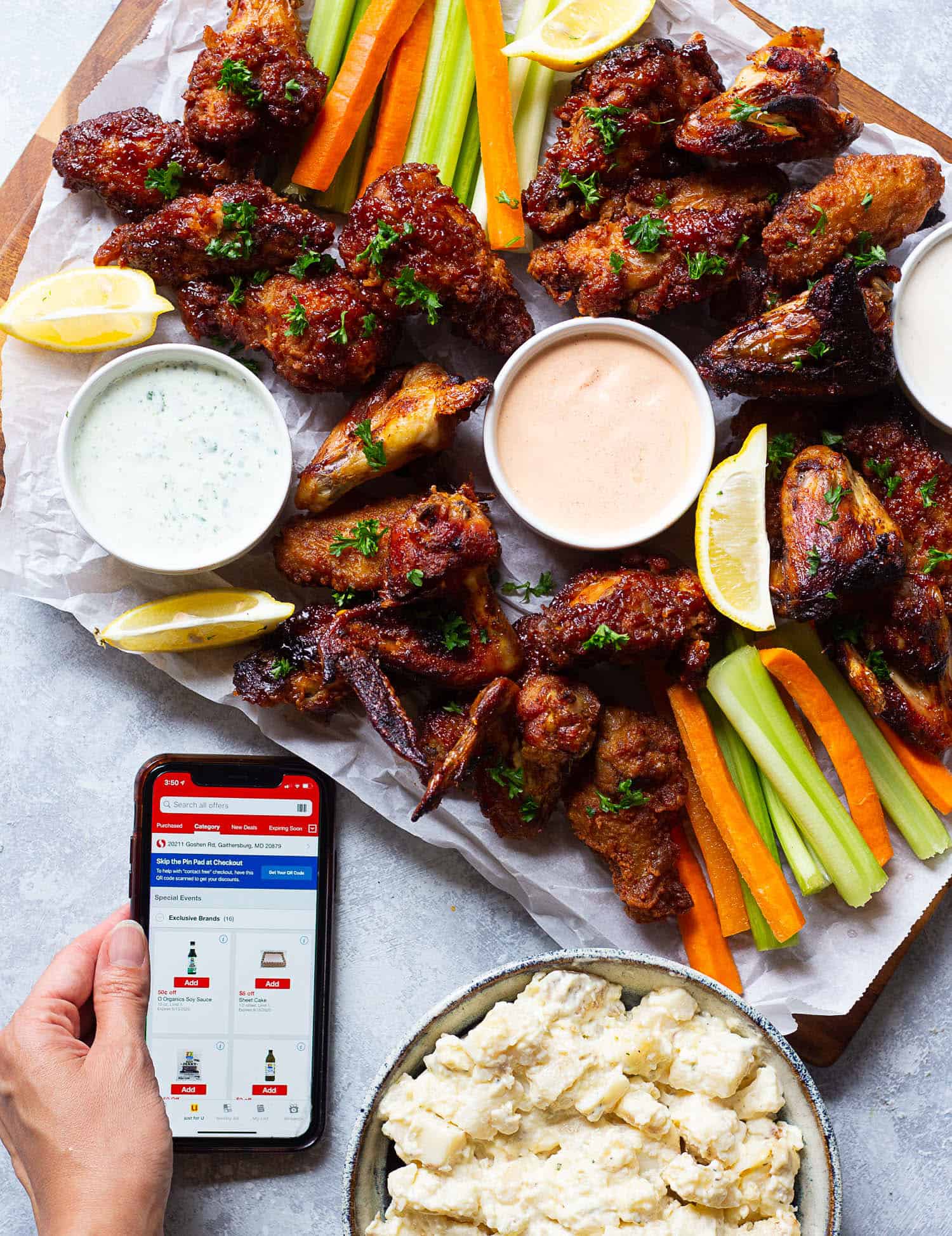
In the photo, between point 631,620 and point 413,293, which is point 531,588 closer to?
point 631,620

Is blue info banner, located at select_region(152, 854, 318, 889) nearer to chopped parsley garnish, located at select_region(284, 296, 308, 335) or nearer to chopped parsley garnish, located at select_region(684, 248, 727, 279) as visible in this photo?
chopped parsley garnish, located at select_region(284, 296, 308, 335)

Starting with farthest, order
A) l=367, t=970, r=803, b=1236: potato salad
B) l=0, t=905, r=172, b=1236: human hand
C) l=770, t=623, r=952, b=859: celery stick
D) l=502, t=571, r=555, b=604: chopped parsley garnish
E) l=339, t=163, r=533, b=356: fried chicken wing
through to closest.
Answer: l=502, t=571, r=555, b=604: chopped parsley garnish, l=770, t=623, r=952, b=859: celery stick, l=339, t=163, r=533, b=356: fried chicken wing, l=367, t=970, r=803, b=1236: potato salad, l=0, t=905, r=172, b=1236: human hand

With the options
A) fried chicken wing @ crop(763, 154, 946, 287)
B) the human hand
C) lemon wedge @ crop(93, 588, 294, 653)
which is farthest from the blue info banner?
fried chicken wing @ crop(763, 154, 946, 287)

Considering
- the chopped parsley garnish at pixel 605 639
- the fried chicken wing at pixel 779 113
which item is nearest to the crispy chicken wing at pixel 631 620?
the chopped parsley garnish at pixel 605 639

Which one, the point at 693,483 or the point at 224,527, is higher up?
the point at 693,483

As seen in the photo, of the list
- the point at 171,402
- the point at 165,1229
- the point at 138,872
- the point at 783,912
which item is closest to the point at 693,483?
the point at 783,912

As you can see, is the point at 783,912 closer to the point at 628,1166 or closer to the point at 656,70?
the point at 628,1166
